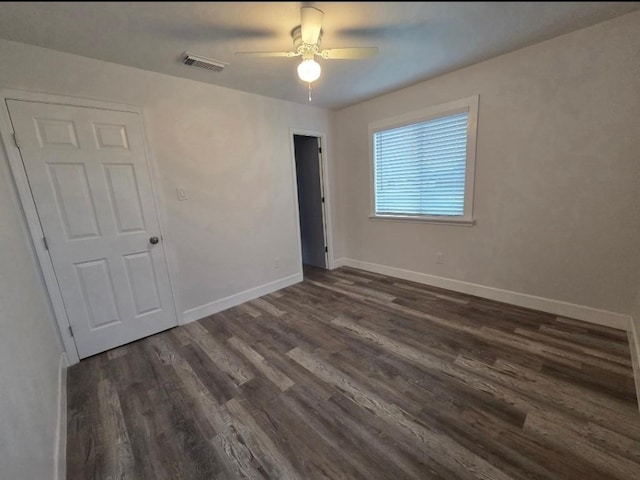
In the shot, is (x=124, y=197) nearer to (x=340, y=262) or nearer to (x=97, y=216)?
(x=97, y=216)

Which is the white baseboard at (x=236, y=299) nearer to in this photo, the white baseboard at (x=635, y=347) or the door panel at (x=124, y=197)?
the door panel at (x=124, y=197)

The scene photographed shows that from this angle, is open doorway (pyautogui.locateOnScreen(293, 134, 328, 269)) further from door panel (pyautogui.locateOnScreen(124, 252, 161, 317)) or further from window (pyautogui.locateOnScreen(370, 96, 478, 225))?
door panel (pyautogui.locateOnScreen(124, 252, 161, 317))

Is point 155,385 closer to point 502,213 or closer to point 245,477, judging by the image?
point 245,477

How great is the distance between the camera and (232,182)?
10.0 ft

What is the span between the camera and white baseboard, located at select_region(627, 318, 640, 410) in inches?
68.7

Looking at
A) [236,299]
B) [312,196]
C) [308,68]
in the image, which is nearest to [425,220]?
[312,196]

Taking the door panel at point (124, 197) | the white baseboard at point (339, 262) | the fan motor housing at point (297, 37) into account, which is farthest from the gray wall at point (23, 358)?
the white baseboard at point (339, 262)

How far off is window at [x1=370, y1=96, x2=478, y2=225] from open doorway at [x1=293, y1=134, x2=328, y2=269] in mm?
813

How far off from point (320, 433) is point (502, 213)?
8.28ft

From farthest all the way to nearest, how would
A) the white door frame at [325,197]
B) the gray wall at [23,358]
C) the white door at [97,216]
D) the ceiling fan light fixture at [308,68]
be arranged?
the white door frame at [325,197] → the white door at [97,216] → the ceiling fan light fixture at [308,68] → the gray wall at [23,358]

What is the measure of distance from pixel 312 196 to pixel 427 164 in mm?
1733

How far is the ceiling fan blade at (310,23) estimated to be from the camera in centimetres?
155

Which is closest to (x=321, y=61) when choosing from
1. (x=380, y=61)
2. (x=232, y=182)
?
(x=380, y=61)

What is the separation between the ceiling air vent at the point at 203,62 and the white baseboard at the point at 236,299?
89.1 inches
